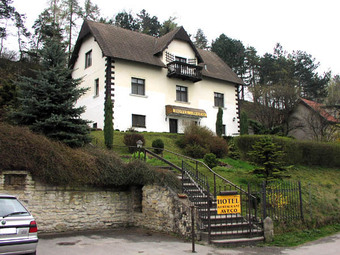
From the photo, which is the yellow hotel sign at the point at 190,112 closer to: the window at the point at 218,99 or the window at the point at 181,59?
the window at the point at 218,99

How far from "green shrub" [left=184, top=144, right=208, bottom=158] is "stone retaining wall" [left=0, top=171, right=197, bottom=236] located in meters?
8.04

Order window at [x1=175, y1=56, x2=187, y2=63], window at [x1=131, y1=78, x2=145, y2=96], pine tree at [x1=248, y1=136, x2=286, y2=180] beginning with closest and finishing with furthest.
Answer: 1. pine tree at [x1=248, y1=136, x2=286, y2=180]
2. window at [x1=131, y1=78, x2=145, y2=96]
3. window at [x1=175, y1=56, x2=187, y2=63]

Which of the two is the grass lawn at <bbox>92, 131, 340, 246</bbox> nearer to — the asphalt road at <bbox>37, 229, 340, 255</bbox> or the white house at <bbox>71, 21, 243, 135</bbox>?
the asphalt road at <bbox>37, 229, 340, 255</bbox>

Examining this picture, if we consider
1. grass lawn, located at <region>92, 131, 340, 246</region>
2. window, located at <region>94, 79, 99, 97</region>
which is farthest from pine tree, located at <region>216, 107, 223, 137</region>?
window, located at <region>94, 79, 99, 97</region>

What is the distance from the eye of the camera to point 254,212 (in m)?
12.1

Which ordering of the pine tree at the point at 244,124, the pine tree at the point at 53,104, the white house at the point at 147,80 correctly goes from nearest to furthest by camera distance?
the pine tree at the point at 53,104 < the white house at the point at 147,80 < the pine tree at the point at 244,124

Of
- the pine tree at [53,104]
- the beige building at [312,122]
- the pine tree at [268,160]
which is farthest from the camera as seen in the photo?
the beige building at [312,122]

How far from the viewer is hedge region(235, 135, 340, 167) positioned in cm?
2014

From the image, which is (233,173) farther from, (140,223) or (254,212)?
(140,223)

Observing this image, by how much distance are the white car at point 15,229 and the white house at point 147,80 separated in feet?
58.5

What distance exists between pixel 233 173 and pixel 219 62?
20021 mm

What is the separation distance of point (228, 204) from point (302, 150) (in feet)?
40.9

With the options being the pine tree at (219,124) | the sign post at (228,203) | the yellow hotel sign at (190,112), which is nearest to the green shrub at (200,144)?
the yellow hotel sign at (190,112)

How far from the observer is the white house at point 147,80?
25672mm
